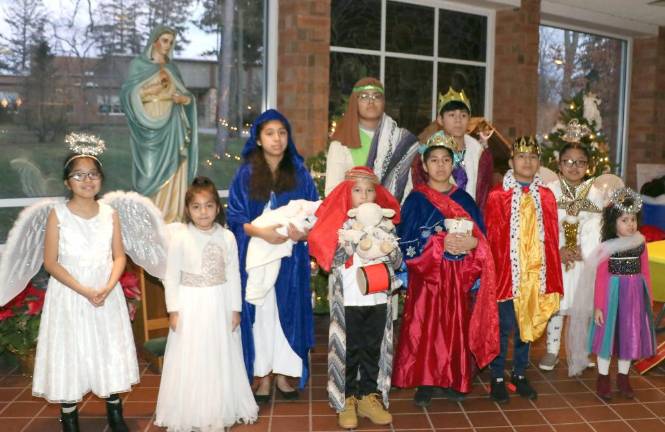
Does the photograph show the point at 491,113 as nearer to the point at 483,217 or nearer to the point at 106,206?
the point at 483,217

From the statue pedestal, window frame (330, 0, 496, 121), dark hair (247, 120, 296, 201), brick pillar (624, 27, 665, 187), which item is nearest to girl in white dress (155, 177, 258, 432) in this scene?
dark hair (247, 120, 296, 201)

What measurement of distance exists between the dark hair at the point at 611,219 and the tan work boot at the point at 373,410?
1.73 m

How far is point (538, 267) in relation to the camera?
4.07 metres

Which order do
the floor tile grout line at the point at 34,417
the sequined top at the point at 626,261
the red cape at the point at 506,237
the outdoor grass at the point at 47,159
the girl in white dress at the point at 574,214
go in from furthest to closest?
1. the outdoor grass at the point at 47,159
2. the girl in white dress at the point at 574,214
3. the sequined top at the point at 626,261
4. the red cape at the point at 506,237
5. the floor tile grout line at the point at 34,417

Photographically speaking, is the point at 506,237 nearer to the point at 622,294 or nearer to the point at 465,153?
the point at 465,153

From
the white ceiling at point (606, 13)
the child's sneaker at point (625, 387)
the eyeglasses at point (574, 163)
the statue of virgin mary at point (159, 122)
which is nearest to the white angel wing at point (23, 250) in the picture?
the statue of virgin mary at point (159, 122)

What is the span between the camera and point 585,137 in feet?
25.5

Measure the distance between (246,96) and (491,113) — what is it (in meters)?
3.28

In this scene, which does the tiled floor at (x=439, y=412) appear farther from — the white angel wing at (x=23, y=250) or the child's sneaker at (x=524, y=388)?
the white angel wing at (x=23, y=250)

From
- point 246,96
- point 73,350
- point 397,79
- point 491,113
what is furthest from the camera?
point 491,113

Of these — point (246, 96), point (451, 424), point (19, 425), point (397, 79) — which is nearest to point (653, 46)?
point (397, 79)

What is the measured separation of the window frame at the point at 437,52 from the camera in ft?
23.7

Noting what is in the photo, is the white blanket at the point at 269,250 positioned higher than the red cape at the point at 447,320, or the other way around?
the white blanket at the point at 269,250

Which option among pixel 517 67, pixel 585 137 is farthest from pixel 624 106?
pixel 517 67
